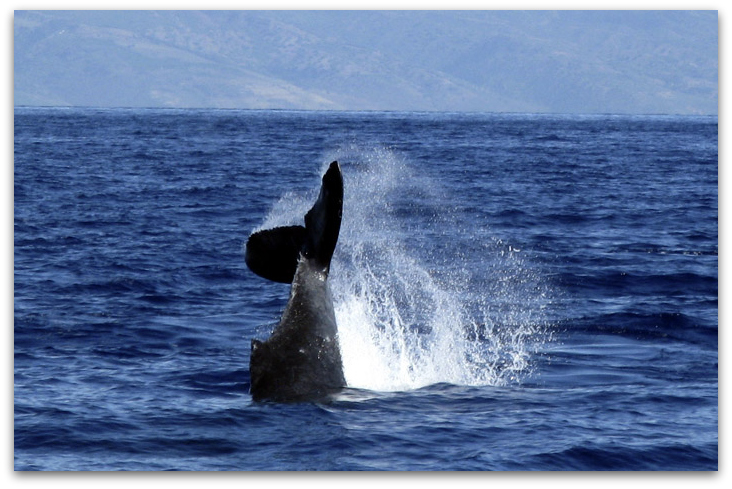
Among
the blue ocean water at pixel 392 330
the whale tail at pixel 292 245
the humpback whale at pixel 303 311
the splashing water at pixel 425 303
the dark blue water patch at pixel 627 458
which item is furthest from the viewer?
the splashing water at pixel 425 303

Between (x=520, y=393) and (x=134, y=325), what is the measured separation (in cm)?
538

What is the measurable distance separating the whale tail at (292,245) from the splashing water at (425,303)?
0.54 m

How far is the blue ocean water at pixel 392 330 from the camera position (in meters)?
9.85

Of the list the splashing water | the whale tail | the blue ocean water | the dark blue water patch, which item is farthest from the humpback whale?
the dark blue water patch

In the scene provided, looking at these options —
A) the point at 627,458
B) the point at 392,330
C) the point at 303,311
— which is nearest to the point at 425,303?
the point at 392,330

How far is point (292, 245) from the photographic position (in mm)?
12391

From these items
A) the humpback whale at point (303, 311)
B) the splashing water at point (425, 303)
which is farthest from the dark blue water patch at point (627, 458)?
the splashing water at point (425, 303)

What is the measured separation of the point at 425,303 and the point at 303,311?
554 cm

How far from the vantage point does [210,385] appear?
1211cm

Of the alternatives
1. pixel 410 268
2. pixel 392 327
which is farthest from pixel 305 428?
pixel 410 268

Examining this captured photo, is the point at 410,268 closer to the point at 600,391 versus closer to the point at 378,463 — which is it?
the point at 600,391

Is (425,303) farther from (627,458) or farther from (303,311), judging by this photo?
(627,458)

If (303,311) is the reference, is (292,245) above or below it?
above

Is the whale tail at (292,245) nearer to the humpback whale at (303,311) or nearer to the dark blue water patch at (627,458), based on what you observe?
the humpback whale at (303,311)
